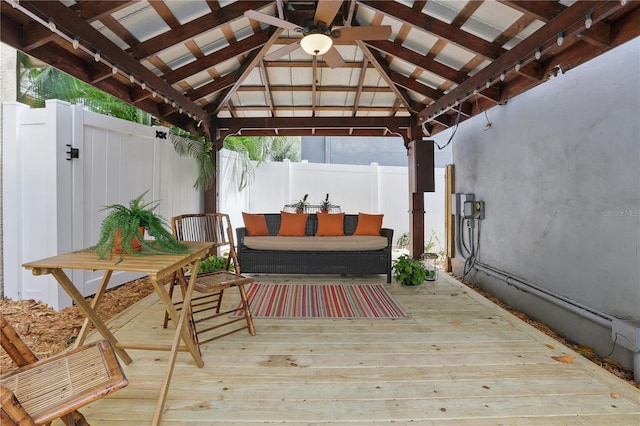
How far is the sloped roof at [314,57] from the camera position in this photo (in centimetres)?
248

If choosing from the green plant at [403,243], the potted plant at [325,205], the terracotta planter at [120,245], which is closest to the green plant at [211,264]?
the terracotta planter at [120,245]

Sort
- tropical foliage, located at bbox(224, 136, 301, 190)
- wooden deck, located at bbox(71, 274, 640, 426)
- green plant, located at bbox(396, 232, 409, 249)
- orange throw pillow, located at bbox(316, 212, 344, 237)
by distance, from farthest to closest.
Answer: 1. green plant, located at bbox(396, 232, 409, 249)
2. tropical foliage, located at bbox(224, 136, 301, 190)
3. orange throw pillow, located at bbox(316, 212, 344, 237)
4. wooden deck, located at bbox(71, 274, 640, 426)

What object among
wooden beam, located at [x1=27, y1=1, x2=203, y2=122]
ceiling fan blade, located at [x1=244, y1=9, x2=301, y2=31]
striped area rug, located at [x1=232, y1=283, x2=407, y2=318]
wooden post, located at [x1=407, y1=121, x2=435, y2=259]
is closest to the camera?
wooden beam, located at [x1=27, y1=1, x2=203, y2=122]

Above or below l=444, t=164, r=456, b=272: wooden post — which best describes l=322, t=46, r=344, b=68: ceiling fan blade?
above

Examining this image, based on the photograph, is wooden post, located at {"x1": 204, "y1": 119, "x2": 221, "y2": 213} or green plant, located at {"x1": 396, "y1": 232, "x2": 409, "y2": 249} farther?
green plant, located at {"x1": 396, "y1": 232, "x2": 409, "y2": 249}

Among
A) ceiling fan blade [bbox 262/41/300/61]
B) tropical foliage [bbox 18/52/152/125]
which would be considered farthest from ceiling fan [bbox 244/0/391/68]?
tropical foliage [bbox 18/52/152/125]

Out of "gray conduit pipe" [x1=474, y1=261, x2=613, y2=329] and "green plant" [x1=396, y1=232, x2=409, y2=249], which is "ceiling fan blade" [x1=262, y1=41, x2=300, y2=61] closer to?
"gray conduit pipe" [x1=474, y1=261, x2=613, y2=329]

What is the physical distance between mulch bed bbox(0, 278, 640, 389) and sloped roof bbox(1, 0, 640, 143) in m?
2.28

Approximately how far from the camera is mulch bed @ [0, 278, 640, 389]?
2455mm

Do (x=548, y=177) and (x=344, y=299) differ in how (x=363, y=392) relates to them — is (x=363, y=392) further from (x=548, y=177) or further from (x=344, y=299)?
(x=548, y=177)

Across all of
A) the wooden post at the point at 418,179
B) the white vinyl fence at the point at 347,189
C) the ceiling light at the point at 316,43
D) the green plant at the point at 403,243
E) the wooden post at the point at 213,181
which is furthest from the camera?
the white vinyl fence at the point at 347,189

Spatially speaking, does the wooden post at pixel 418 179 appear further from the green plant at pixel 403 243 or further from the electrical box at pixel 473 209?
the green plant at pixel 403 243

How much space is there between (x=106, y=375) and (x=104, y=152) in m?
3.31

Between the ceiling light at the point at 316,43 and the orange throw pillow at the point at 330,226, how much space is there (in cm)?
248
